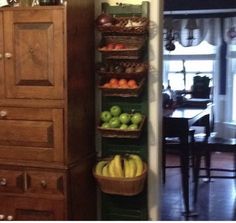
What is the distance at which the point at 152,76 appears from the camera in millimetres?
2746

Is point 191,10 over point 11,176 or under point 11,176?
over

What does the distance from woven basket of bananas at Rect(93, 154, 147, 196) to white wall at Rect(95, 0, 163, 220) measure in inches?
6.2

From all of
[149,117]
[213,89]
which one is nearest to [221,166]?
[213,89]

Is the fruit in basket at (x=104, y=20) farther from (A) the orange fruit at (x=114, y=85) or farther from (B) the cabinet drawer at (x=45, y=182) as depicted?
(B) the cabinet drawer at (x=45, y=182)

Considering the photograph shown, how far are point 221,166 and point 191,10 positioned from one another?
238 cm

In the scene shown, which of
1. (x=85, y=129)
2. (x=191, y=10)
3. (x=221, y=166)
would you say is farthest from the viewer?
(x=191, y=10)

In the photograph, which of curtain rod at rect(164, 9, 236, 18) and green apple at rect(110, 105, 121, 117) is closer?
green apple at rect(110, 105, 121, 117)

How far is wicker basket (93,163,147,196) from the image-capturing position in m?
2.55

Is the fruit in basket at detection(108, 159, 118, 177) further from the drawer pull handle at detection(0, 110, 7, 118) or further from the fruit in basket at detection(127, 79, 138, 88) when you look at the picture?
the drawer pull handle at detection(0, 110, 7, 118)

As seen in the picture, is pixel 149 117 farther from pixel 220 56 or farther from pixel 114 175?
pixel 220 56

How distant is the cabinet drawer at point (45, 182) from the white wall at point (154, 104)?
630 millimetres

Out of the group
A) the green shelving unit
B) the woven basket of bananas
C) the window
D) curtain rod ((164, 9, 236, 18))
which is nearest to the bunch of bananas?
the woven basket of bananas

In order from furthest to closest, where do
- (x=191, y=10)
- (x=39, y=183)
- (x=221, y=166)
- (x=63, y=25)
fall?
(x=191, y=10), (x=221, y=166), (x=39, y=183), (x=63, y=25)

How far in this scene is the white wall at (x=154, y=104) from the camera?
271cm
